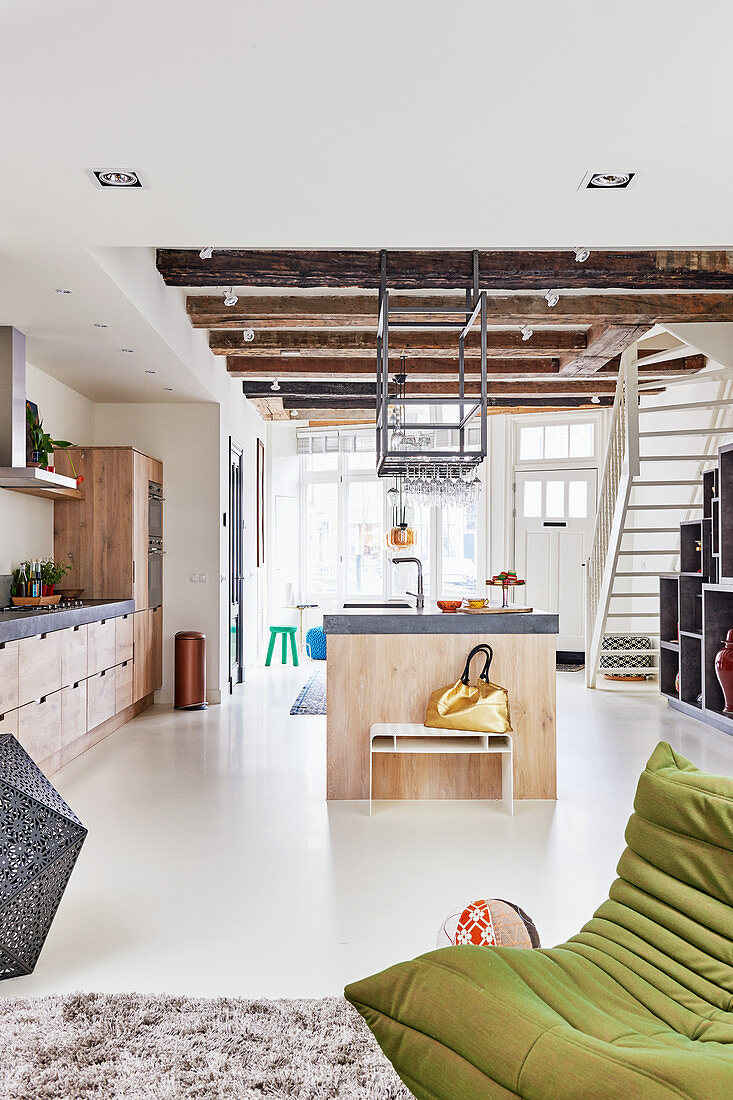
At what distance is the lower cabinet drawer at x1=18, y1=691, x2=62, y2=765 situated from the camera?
437 cm

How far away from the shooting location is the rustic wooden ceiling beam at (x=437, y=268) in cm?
488

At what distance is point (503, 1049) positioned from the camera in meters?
1.04

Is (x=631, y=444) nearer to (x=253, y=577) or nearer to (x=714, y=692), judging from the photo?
(x=714, y=692)

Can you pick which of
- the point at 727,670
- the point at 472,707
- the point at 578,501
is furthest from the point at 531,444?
the point at 472,707

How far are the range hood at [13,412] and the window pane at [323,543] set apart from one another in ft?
20.8

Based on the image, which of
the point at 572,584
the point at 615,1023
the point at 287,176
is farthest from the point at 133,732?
the point at 572,584

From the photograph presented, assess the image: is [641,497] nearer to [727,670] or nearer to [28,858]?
[727,670]

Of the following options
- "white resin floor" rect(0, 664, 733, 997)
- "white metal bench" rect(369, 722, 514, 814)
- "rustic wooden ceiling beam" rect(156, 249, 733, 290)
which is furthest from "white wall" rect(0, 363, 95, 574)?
"white metal bench" rect(369, 722, 514, 814)

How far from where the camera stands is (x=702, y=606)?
6.93 meters

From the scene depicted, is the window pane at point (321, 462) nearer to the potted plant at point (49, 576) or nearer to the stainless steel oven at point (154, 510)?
the stainless steel oven at point (154, 510)

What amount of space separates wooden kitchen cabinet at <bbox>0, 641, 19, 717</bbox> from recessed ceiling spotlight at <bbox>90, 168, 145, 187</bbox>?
2.22m

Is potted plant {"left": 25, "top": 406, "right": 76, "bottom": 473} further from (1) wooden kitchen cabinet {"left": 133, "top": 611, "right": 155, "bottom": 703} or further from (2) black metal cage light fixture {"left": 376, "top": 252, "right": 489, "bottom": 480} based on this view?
(2) black metal cage light fixture {"left": 376, "top": 252, "right": 489, "bottom": 480}

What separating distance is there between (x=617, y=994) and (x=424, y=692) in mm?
3014

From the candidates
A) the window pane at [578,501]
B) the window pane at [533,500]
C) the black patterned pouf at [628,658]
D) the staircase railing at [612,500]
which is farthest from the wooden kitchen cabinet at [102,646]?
the window pane at [578,501]
